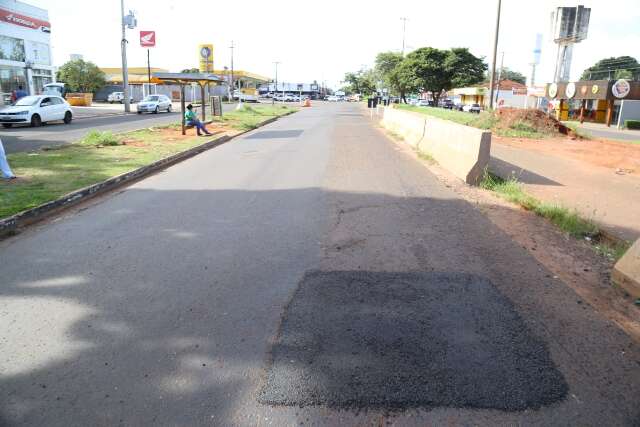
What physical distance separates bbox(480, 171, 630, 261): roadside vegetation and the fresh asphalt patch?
2.71 m

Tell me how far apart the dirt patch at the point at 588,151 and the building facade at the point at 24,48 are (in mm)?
37367

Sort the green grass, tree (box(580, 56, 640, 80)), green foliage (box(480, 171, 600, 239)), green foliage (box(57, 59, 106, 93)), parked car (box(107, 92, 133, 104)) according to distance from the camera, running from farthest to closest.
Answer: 1. tree (box(580, 56, 640, 80))
2. parked car (box(107, 92, 133, 104))
3. green foliage (box(57, 59, 106, 93))
4. the green grass
5. green foliage (box(480, 171, 600, 239))

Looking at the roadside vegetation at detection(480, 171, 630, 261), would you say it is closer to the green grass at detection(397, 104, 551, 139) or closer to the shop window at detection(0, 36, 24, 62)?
the green grass at detection(397, 104, 551, 139)

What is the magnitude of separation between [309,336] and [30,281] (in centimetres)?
308

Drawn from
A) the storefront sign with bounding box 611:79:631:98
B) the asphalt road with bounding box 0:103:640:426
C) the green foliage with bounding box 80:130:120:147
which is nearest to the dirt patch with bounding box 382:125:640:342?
the asphalt road with bounding box 0:103:640:426

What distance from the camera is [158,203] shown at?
864cm

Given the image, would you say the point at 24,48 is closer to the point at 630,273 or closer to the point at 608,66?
the point at 630,273

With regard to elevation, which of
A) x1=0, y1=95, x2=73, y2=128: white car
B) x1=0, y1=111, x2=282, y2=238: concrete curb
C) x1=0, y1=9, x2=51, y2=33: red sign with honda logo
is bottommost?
x1=0, y1=111, x2=282, y2=238: concrete curb

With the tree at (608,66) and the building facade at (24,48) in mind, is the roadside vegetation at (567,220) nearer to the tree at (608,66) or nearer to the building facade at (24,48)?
the building facade at (24,48)

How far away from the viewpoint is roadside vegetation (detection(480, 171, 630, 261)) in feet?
22.2

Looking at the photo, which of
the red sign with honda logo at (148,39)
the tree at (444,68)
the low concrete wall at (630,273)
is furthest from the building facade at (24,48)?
the low concrete wall at (630,273)

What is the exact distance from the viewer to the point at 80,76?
201 feet

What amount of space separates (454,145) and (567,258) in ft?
21.7

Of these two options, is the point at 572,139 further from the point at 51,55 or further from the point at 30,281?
the point at 51,55
